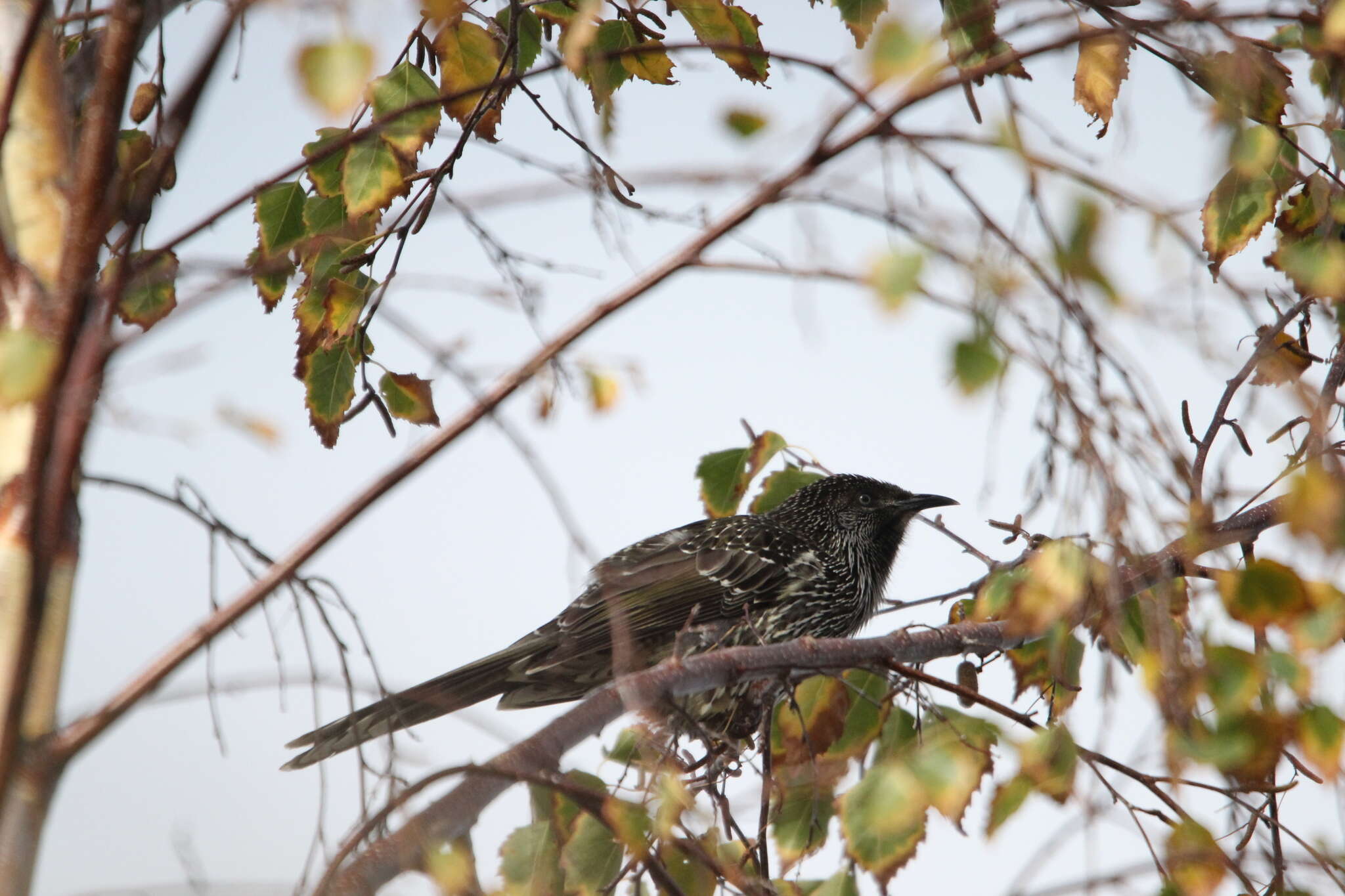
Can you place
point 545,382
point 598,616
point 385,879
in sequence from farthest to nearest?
1. point 598,616
2. point 545,382
3. point 385,879

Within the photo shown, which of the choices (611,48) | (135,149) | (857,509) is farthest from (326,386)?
(857,509)

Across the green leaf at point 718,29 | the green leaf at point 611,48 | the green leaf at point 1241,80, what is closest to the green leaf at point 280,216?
the green leaf at point 611,48

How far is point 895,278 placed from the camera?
127cm

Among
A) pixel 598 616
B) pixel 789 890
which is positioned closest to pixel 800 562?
pixel 598 616

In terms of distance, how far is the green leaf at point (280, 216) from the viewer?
102 inches

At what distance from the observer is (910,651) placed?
9.00 ft

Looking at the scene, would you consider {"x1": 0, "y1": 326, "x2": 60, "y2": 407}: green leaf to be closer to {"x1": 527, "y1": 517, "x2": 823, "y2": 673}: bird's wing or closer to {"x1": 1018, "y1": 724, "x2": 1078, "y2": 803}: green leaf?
{"x1": 1018, "y1": 724, "x2": 1078, "y2": 803}: green leaf

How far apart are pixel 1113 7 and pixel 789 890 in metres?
1.77

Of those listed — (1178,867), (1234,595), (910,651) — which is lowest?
(1178,867)

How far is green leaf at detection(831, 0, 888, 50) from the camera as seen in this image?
2475 mm

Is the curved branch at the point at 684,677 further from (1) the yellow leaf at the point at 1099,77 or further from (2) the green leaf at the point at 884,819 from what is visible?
(1) the yellow leaf at the point at 1099,77

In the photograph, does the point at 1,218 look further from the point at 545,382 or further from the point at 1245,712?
the point at 1245,712

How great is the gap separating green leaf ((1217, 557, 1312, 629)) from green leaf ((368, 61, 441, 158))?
5.07 feet

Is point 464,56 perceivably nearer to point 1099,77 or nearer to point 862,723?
point 1099,77
